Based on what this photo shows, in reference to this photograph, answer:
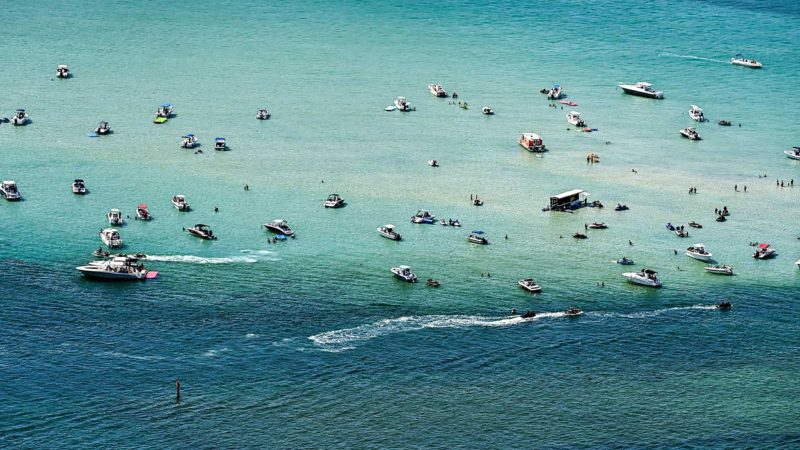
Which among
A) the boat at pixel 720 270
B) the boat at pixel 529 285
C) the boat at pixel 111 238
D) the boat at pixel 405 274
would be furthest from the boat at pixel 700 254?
the boat at pixel 111 238

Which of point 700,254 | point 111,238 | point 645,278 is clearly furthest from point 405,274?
point 700,254

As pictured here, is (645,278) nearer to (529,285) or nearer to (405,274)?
(529,285)

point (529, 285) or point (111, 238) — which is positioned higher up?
point (111, 238)

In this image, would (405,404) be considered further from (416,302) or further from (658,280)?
(658,280)

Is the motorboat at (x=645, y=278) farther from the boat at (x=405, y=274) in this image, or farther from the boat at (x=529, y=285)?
the boat at (x=405, y=274)

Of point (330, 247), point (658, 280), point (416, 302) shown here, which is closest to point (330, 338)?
point (416, 302)

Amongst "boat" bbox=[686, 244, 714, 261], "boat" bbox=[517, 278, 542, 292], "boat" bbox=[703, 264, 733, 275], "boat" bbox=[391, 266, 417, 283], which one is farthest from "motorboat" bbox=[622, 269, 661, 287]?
"boat" bbox=[391, 266, 417, 283]
